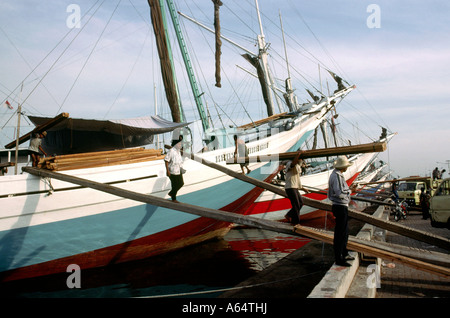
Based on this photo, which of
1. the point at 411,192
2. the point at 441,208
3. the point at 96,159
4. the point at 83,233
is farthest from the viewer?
the point at 411,192

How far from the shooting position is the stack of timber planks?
316 inches

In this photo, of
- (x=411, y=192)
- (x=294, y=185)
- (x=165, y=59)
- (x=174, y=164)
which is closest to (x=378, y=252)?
(x=294, y=185)

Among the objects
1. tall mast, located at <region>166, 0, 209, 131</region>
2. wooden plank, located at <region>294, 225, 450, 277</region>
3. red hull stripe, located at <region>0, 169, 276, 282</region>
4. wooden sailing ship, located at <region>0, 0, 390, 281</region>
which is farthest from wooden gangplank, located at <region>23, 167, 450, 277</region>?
tall mast, located at <region>166, 0, 209, 131</region>

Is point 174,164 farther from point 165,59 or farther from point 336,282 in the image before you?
point 165,59

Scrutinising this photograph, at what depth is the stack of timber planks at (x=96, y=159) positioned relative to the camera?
802cm

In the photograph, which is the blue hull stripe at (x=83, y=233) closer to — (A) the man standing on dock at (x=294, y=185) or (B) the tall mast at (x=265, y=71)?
(A) the man standing on dock at (x=294, y=185)

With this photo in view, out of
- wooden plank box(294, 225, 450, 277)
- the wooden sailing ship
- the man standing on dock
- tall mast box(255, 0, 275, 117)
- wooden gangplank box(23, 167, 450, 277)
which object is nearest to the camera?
wooden plank box(294, 225, 450, 277)

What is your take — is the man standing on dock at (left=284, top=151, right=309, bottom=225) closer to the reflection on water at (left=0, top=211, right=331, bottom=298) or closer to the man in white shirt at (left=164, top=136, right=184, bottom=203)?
→ the reflection on water at (left=0, top=211, right=331, bottom=298)

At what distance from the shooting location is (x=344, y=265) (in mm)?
5242

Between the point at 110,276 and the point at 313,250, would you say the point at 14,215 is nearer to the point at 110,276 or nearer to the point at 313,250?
the point at 110,276

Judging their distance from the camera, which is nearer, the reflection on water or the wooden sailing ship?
the reflection on water

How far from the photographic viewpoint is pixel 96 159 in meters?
8.77

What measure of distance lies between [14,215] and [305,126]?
14.2m

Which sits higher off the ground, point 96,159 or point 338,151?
point 338,151
